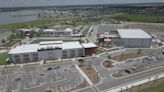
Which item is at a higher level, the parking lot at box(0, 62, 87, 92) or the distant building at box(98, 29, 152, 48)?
the distant building at box(98, 29, 152, 48)

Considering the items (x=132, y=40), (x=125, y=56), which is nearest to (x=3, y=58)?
(x=125, y=56)

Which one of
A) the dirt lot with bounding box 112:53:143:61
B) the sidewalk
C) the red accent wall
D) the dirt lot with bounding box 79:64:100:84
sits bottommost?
the sidewalk

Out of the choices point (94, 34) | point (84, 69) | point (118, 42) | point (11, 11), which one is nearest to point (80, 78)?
point (84, 69)

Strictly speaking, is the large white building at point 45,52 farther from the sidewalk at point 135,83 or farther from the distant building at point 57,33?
the distant building at point 57,33

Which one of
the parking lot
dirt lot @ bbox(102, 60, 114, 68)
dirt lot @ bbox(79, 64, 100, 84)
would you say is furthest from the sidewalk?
dirt lot @ bbox(102, 60, 114, 68)

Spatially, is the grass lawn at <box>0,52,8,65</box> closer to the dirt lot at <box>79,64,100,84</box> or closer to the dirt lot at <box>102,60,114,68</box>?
the dirt lot at <box>79,64,100,84</box>

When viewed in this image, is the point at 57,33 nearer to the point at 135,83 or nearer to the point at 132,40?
the point at 132,40

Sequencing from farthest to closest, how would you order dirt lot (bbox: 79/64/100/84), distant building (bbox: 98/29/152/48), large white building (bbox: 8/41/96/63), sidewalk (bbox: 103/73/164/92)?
distant building (bbox: 98/29/152/48) < large white building (bbox: 8/41/96/63) < dirt lot (bbox: 79/64/100/84) < sidewalk (bbox: 103/73/164/92)

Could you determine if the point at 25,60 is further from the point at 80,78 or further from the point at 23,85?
the point at 80,78

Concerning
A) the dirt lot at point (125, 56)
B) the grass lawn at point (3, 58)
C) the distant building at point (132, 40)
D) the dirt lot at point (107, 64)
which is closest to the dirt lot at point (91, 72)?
the dirt lot at point (107, 64)
